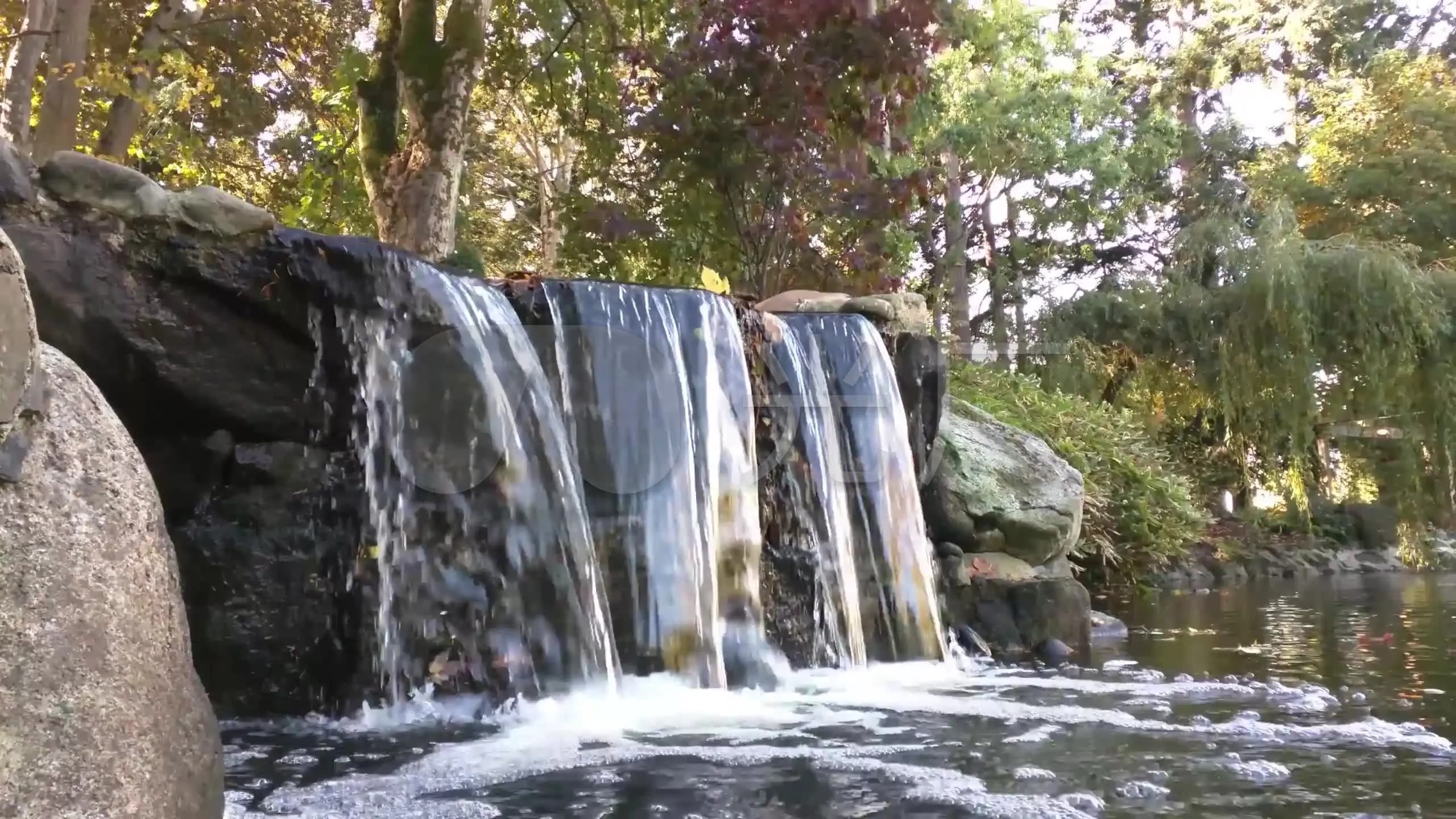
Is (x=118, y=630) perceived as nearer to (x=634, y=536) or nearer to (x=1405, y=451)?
(x=634, y=536)

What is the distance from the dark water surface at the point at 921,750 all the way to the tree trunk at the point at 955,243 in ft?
45.3

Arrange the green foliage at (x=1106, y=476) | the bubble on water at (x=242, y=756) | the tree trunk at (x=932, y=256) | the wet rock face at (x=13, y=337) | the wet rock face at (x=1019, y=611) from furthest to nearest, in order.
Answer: the tree trunk at (x=932, y=256), the green foliage at (x=1106, y=476), the wet rock face at (x=1019, y=611), the bubble on water at (x=242, y=756), the wet rock face at (x=13, y=337)

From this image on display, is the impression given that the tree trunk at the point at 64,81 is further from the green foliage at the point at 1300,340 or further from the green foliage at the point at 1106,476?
the green foliage at the point at 1300,340

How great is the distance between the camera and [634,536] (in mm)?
5730

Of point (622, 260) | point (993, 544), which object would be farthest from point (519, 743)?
point (622, 260)

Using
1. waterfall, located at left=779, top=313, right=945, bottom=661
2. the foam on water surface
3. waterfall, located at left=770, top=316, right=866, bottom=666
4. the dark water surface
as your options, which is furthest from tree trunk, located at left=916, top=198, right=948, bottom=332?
the foam on water surface

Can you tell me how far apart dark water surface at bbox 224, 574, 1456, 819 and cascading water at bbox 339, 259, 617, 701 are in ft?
0.87

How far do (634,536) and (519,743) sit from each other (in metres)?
1.64

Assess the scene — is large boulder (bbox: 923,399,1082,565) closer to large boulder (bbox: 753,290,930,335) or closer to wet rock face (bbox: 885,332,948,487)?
wet rock face (bbox: 885,332,948,487)

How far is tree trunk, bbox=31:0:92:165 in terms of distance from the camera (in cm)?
847

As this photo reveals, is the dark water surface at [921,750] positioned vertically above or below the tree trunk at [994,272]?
below

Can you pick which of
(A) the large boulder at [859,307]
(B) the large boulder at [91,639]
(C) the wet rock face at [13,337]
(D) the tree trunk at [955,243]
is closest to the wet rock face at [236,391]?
(B) the large boulder at [91,639]

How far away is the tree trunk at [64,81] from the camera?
8469 millimetres

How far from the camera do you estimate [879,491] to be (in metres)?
7.27
